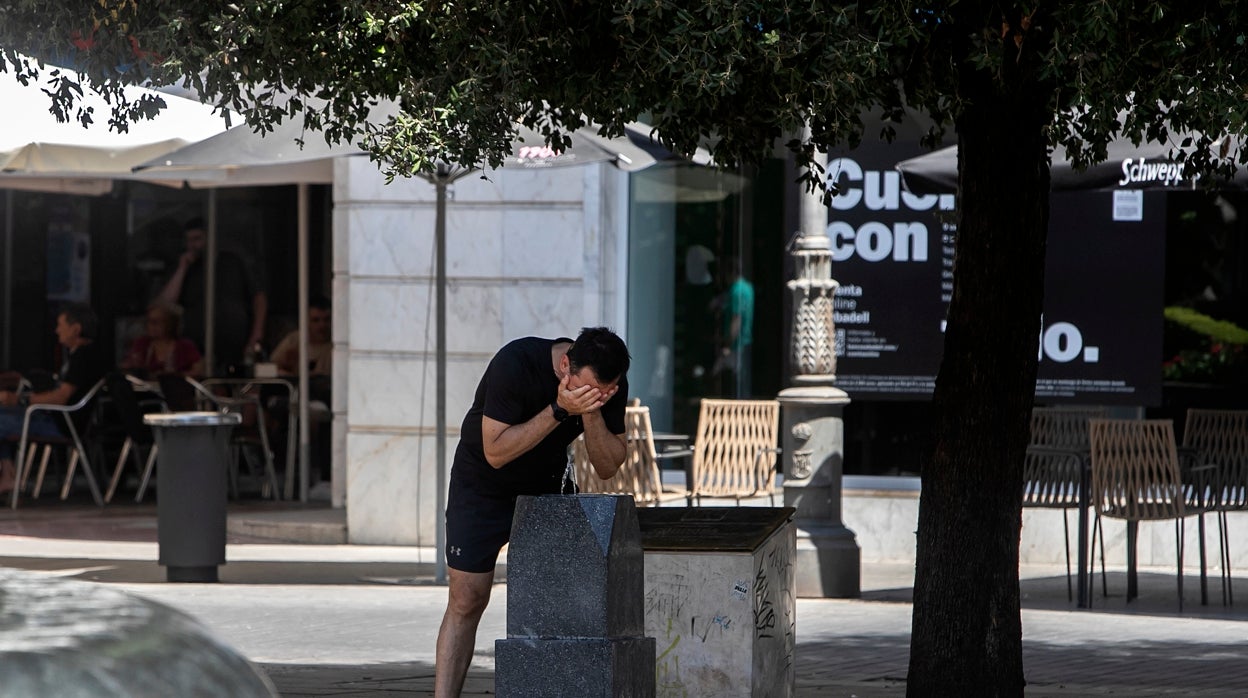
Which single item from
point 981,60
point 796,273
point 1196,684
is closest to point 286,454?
point 796,273

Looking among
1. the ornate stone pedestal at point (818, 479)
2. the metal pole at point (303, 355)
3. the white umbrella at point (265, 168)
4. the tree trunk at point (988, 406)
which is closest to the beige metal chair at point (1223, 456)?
the ornate stone pedestal at point (818, 479)

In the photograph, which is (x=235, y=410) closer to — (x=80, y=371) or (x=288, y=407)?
(x=288, y=407)

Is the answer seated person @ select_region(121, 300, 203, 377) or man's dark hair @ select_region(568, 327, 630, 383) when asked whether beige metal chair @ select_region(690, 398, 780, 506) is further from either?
seated person @ select_region(121, 300, 203, 377)

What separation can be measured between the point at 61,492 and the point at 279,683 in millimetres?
8616

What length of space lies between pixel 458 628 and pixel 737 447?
541cm

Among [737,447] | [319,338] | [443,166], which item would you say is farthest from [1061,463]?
[319,338]

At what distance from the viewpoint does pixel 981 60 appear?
5.54 meters

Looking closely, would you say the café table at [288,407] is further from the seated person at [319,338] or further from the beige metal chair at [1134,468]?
the beige metal chair at [1134,468]

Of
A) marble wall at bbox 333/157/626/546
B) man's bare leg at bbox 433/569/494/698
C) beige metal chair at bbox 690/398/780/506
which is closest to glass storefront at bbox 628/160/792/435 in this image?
marble wall at bbox 333/157/626/546

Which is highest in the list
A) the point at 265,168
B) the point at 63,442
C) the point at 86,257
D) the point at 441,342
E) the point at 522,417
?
the point at 265,168

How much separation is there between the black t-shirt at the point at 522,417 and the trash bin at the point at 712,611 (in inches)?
19.3

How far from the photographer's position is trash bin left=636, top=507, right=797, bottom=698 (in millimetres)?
Answer: 5996

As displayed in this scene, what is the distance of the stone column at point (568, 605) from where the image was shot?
17.0 ft

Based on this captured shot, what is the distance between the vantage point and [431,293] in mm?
12844
